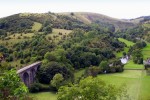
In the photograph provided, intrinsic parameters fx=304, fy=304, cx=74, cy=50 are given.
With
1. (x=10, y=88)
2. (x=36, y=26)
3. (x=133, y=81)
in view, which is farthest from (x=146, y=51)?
(x=10, y=88)

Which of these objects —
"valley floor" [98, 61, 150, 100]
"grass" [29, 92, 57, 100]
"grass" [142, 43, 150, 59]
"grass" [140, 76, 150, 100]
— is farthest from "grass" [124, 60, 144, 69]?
"grass" [29, 92, 57, 100]

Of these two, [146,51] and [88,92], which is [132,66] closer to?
[146,51]

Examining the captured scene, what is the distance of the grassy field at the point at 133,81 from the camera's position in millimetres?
69713

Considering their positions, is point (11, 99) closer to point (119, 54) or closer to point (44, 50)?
point (44, 50)

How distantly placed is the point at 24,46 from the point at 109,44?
150 feet

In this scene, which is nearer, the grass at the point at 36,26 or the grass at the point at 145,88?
the grass at the point at 145,88

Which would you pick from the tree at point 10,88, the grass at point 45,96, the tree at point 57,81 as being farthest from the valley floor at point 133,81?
the tree at point 10,88

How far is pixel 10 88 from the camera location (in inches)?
890

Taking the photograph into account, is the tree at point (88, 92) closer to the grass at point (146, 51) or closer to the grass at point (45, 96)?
the grass at point (45, 96)

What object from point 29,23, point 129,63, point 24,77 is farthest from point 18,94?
point 29,23

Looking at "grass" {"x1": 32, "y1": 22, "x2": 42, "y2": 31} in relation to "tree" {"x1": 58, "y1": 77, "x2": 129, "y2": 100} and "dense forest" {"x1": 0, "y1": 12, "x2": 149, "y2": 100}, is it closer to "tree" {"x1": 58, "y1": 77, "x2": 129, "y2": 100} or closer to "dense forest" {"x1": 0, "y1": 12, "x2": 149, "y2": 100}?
"dense forest" {"x1": 0, "y1": 12, "x2": 149, "y2": 100}

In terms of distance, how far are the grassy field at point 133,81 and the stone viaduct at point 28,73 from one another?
67.5 feet

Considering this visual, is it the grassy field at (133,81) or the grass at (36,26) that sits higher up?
the grass at (36,26)

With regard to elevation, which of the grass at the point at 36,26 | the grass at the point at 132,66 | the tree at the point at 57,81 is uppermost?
the grass at the point at 36,26
